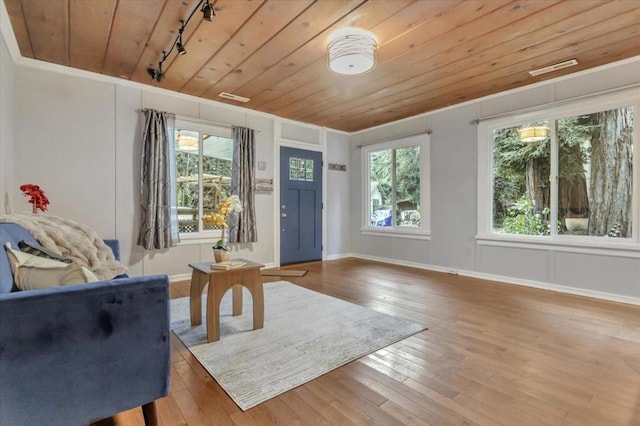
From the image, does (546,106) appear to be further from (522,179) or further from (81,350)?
(81,350)

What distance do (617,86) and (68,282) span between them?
5.12 metres

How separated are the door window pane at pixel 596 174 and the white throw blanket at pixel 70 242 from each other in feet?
15.9

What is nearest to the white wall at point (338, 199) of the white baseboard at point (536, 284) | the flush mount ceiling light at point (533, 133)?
the white baseboard at point (536, 284)

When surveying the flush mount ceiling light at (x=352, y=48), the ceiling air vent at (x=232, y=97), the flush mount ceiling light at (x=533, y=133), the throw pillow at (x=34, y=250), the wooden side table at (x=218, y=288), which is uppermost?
the ceiling air vent at (x=232, y=97)

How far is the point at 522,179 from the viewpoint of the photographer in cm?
428

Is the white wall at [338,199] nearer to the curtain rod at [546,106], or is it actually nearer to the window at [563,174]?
the curtain rod at [546,106]

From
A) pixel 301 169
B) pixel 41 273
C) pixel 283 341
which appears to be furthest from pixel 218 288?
pixel 301 169

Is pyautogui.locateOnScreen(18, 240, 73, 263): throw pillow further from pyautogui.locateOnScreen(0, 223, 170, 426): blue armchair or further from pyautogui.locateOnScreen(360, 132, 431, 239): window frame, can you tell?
pyautogui.locateOnScreen(360, 132, 431, 239): window frame

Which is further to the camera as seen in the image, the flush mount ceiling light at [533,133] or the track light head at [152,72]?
the flush mount ceiling light at [533,133]

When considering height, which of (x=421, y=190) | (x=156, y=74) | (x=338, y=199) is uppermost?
(x=156, y=74)

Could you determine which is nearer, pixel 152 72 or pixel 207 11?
pixel 207 11

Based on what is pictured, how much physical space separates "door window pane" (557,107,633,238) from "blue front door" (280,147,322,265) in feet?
12.3

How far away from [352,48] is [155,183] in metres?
2.91

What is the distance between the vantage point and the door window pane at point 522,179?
408 cm
